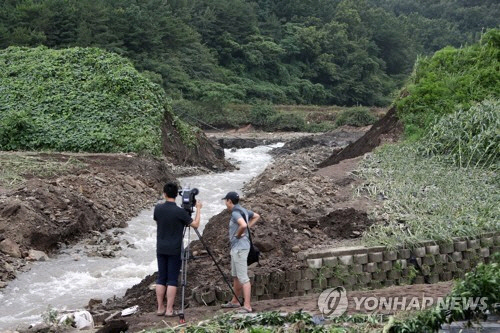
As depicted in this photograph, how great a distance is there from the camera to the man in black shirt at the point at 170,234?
8.53 m

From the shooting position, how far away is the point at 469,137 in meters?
16.8

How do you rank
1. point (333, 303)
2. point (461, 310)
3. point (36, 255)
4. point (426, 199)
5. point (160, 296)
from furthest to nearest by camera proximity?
point (36, 255), point (426, 199), point (160, 296), point (333, 303), point (461, 310)

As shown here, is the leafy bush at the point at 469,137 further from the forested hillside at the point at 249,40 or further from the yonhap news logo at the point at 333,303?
the forested hillside at the point at 249,40

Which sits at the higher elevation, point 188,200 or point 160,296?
point 188,200

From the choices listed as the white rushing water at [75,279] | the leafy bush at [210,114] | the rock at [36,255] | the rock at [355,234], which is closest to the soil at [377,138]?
the white rushing water at [75,279]

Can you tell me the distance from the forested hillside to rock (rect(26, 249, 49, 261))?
3179 cm

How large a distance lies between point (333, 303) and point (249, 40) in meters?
57.7

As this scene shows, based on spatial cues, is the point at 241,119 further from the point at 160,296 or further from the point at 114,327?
the point at 114,327

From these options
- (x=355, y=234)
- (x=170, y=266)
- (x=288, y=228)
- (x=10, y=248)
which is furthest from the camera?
(x=10, y=248)

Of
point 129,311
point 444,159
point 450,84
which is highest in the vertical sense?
point 450,84

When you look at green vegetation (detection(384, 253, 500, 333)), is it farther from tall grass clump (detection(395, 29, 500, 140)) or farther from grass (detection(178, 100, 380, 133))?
grass (detection(178, 100, 380, 133))

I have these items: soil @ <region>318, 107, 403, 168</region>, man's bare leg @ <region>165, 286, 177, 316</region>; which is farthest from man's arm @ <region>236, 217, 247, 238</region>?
soil @ <region>318, 107, 403, 168</region>

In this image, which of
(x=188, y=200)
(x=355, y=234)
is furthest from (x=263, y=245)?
(x=188, y=200)

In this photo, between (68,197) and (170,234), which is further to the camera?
(68,197)
